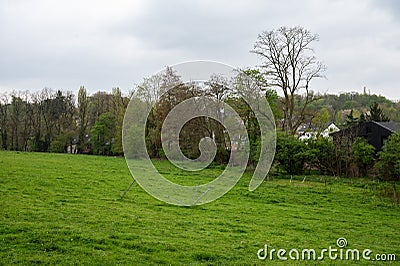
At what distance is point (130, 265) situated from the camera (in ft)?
24.8

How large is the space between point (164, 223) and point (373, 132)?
31547mm

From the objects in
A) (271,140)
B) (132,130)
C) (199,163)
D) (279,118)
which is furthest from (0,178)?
(279,118)

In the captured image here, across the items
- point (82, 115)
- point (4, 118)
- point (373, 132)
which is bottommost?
point (373, 132)

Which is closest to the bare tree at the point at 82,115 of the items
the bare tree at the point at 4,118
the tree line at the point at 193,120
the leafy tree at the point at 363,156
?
the tree line at the point at 193,120

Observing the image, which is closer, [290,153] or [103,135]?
[290,153]

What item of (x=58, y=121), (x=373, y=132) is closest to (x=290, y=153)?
(x=373, y=132)

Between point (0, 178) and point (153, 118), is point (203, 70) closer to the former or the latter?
point (0, 178)

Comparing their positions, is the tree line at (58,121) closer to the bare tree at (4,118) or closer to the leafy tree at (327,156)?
the bare tree at (4,118)

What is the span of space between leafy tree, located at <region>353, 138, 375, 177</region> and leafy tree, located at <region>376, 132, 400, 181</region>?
1.77 meters

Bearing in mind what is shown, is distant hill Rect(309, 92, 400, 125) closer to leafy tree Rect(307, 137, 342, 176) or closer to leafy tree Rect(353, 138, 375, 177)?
leafy tree Rect(307, 137, 342, 176)

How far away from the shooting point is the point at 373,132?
37.2 m

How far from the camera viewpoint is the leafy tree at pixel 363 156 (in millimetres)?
30000

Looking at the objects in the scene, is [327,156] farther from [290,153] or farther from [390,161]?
[390,161]

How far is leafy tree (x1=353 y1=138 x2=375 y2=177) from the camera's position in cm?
3000
